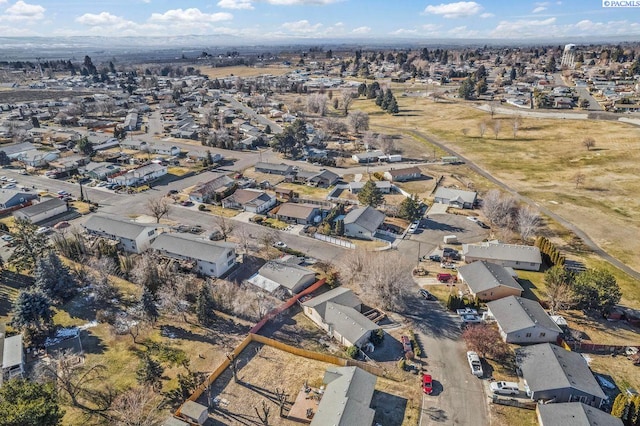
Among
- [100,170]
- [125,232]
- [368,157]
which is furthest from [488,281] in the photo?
[100,170]

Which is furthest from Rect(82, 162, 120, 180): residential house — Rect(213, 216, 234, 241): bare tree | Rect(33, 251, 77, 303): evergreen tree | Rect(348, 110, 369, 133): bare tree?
Rect(348, 110, 369, 133): bare tree

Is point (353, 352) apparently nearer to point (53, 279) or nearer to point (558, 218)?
point (53, 279)

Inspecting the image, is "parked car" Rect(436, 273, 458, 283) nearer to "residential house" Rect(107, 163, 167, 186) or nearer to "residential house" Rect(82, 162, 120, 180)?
"residential house" Rect(107, 163, 167, 186)

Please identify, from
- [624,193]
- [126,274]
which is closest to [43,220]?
[126,274]

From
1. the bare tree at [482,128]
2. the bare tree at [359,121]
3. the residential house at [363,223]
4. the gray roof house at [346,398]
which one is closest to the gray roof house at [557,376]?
the gray roof house at [346,398]

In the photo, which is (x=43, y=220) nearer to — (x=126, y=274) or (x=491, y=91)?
(x=126, y=274)

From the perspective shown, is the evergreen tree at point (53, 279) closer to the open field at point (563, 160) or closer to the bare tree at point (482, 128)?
the open field at point (563, 160)
